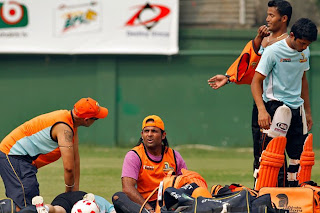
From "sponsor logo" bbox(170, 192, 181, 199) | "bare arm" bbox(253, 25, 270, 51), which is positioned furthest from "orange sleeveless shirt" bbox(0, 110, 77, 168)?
"bare arm" bbox(253, 25, 270, 51)

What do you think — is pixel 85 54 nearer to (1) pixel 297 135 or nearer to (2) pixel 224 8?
(2) pixel 224 8

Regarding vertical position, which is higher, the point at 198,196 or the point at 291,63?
the point at 291,63

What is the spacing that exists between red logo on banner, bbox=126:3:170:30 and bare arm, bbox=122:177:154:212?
9.06 m

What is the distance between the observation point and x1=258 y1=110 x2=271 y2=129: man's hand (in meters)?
7.68

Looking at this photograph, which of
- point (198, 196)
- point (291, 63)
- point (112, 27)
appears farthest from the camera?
point (112, 27)

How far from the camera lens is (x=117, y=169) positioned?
12656mm

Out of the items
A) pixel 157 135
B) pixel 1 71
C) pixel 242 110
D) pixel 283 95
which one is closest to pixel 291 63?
pixel 283 95

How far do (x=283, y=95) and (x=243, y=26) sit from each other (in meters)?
9.27

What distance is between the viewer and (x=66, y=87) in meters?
16.8

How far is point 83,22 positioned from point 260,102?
9335mm

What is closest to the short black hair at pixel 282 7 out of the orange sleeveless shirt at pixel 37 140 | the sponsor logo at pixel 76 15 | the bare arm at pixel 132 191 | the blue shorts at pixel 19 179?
the bare arm at pixel 132 191

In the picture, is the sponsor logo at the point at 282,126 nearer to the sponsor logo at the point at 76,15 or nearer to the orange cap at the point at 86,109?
the orange cap at the point at 86,109

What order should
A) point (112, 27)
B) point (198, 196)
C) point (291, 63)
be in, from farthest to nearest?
point (112, 27) < point (291, 63) < point (198, 196)

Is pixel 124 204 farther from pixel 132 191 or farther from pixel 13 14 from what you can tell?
pixel 13 14
